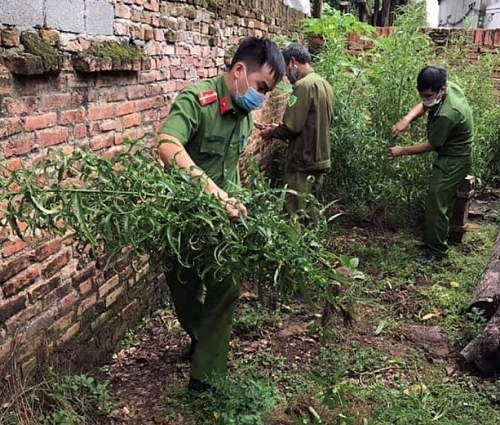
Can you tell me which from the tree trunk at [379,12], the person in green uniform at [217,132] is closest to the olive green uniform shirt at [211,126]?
the person in green uniform at [217,132]

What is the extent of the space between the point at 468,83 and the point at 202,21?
3.92 metres

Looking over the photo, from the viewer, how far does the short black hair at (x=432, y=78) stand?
195 inches

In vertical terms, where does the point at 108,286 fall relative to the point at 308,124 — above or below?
below

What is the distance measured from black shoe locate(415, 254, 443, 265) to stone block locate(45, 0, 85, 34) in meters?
3.68

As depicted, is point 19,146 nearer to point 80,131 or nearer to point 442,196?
point 80,131

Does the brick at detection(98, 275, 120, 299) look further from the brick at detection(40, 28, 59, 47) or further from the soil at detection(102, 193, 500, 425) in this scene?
the brick at detection(40, 28, 59, 47)

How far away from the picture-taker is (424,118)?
20.2ft

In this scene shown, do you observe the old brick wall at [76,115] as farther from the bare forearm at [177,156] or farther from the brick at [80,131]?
the bare forearm at [177,156]

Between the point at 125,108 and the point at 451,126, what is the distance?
2.93 m

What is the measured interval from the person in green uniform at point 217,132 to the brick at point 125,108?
0.61 meters

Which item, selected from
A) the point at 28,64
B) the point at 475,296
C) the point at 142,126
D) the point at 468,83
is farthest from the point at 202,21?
the point at 468,83

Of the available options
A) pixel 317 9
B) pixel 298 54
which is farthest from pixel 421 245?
pixel 317 9

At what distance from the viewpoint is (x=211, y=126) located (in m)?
3.02

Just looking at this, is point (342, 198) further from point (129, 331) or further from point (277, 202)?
point (277, 202)
